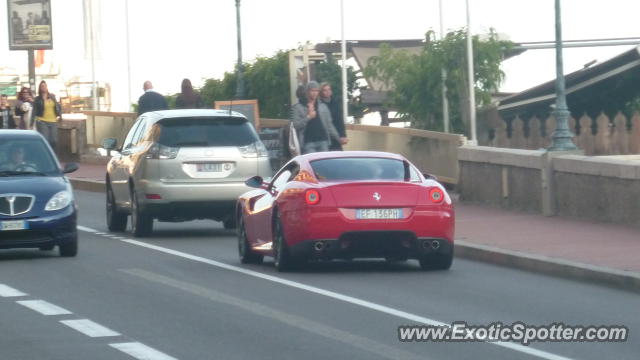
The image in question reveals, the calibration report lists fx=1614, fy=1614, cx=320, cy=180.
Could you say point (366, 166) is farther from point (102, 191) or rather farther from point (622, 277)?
point (102, 191)

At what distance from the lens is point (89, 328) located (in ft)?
39.6

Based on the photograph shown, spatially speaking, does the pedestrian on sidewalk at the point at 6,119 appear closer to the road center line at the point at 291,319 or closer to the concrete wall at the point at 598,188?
the concrete wall at the point at 598,188

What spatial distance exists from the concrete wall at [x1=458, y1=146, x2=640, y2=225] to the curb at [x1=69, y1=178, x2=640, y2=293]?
113 inches

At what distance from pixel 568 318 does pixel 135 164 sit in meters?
10.6

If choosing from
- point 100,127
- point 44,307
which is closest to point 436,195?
point 44,307

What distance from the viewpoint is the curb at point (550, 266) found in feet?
49.8

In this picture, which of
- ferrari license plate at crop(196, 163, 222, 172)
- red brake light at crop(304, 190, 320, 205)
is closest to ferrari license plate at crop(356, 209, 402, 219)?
red brake light at crop(304, 190, 320, 205)

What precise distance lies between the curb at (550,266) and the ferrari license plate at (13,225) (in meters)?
5.04

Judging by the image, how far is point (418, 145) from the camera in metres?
30.5

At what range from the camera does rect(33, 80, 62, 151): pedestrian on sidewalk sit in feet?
120

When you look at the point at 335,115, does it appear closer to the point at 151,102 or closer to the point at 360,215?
the point at 151,102

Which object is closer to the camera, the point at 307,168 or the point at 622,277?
the point at 622,277

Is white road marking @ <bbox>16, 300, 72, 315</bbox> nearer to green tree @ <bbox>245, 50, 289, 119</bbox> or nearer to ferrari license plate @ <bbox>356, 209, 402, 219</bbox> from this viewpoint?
ferrari license plate @ <bbox>356, 209, 402, 219</bbox>

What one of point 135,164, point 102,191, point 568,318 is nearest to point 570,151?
point 135,164
